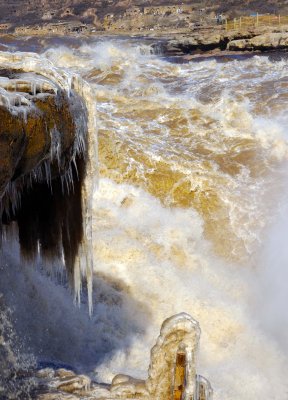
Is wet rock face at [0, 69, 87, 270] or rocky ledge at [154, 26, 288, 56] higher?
wet rock face at [0, 69, 87, 270]

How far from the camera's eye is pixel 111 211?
9219mm

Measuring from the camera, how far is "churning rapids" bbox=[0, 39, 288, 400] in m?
6.24

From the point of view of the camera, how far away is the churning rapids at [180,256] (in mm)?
6238

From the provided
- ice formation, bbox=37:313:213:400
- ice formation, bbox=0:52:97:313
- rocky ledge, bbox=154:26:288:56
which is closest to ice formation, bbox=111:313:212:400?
ice formation, bbox=37:313:213:400

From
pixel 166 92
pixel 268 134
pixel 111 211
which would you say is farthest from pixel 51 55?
pixel 111 211

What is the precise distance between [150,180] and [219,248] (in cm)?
201

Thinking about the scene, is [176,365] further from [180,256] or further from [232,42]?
[232,42]

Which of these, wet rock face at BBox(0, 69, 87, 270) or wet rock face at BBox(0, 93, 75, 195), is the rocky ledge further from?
wet rock face at BBox(0, 93, 75, 195)

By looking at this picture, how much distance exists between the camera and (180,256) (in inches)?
324

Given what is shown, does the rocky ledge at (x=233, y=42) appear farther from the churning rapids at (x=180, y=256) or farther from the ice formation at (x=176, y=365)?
the ice formation at (x=176, y=365)

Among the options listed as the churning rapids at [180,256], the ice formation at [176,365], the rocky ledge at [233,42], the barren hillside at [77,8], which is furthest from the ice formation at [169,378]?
the barren hillside at [77,8]

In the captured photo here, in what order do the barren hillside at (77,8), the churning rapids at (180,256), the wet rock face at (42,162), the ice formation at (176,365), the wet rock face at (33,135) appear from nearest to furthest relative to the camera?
the wet rock face at (33,135), the wet rock face at (42,162), the ice formation at (176,365), the churning rapids at (180,256), the barren hillside at (77,8)

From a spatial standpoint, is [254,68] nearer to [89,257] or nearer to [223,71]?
[223,71]

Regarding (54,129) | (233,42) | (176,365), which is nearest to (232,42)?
(233,42)
